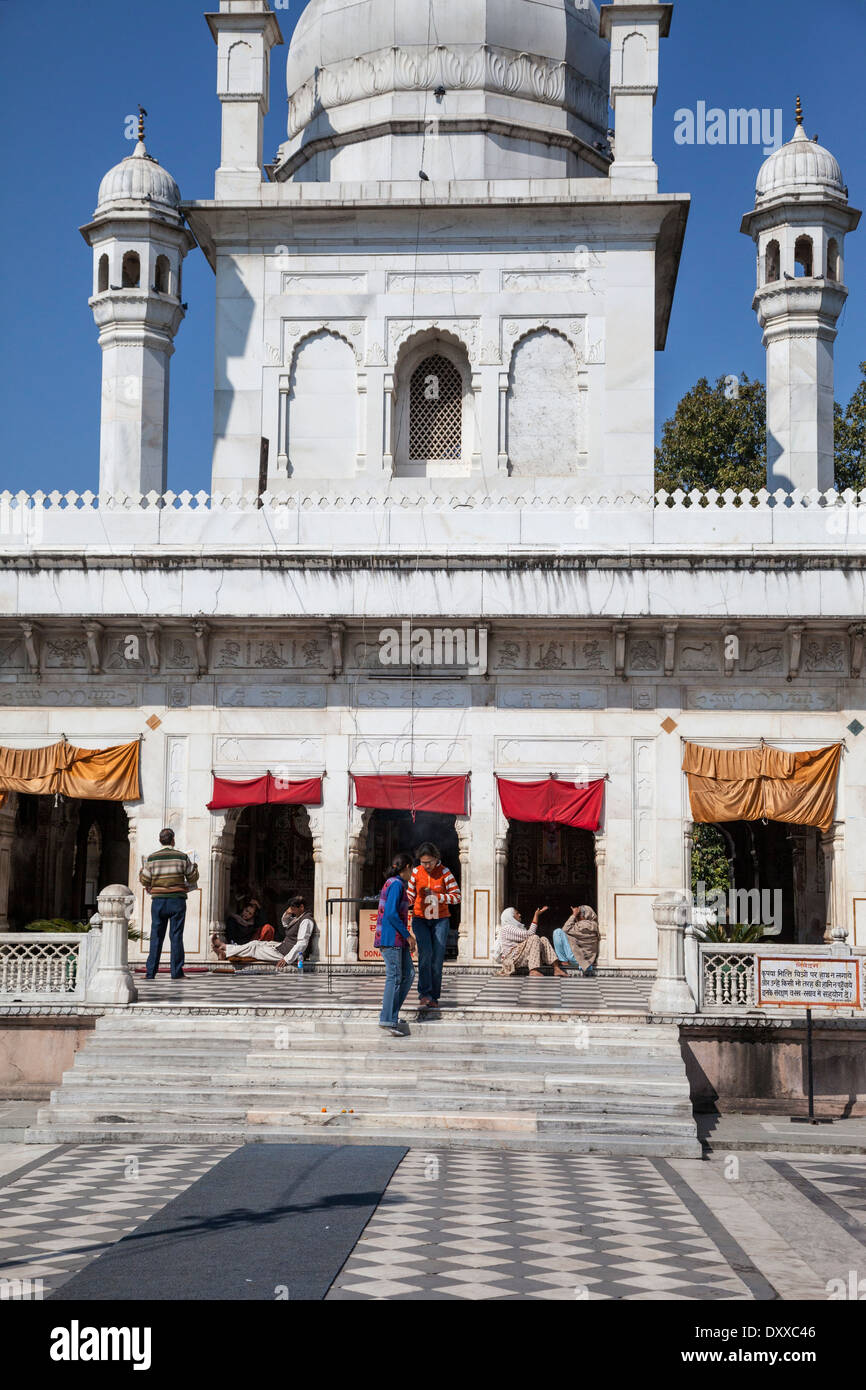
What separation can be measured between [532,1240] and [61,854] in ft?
59.2

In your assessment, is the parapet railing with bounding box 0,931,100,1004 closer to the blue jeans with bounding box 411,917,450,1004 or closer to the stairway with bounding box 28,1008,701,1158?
the stairway with bounding box 28,1008,701,1158

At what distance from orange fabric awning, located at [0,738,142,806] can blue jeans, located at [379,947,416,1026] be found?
8354mm

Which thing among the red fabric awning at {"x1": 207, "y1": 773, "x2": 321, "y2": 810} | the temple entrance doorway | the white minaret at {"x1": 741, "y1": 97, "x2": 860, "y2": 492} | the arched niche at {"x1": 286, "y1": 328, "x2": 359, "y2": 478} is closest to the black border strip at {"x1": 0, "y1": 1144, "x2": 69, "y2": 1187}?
the red fabric awning at {"x1": 207, "y1": 773, "x2": 321, "y2": 810}

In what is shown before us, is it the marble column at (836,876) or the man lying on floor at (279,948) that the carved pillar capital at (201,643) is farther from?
the marble column at (836,876)

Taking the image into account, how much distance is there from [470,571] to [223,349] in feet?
25.1

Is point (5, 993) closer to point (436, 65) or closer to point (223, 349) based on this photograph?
point (223, 349)

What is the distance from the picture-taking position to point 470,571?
21828mm

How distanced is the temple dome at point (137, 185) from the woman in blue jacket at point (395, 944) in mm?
17451

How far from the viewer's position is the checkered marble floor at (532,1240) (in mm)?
8133

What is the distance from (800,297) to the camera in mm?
27406

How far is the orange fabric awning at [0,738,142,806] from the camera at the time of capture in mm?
22391


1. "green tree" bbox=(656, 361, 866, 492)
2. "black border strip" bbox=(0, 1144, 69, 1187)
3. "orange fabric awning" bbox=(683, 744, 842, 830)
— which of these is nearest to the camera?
"black border strip" bbox=(0, 1144, 69, 1187)

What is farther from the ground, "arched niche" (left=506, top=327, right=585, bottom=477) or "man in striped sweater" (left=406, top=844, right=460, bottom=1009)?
"arched niche" (left=506, top=327, right=585, bottom=477)

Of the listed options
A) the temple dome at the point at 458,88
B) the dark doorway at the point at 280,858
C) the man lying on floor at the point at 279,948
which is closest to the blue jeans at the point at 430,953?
the man lying on floor at the point at 279,948
